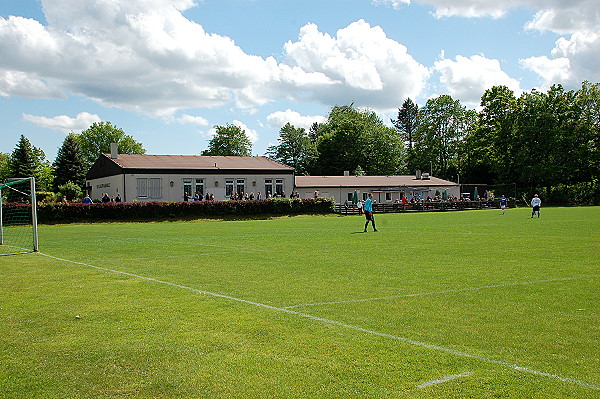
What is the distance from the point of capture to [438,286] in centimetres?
959

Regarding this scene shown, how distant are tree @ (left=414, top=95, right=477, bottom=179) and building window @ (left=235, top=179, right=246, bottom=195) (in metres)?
47.2

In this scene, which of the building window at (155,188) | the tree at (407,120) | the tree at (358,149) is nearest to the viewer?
the building window at (155,188)

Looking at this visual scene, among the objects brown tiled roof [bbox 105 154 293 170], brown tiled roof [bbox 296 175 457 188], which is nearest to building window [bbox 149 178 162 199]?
brown tiled roof [bbox 105 154 293 170]

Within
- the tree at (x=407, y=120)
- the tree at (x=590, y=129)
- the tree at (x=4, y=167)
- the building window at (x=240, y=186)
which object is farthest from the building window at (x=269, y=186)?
the tree at (x=407, y=120)

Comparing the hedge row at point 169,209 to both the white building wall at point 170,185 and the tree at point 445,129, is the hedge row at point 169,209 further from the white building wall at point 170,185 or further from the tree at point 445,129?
the tree at point 445,129

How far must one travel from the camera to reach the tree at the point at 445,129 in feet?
303

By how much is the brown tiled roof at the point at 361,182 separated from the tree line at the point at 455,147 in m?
11.0

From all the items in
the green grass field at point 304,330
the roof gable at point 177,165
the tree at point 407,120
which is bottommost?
the green grass field at point 304,330

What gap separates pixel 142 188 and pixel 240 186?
10.4 meters

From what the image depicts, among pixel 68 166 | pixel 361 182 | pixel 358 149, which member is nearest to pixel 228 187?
pixel 361 182

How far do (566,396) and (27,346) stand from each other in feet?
18.3

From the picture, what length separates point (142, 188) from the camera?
51.7 m

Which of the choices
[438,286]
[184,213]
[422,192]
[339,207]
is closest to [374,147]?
[422,192]

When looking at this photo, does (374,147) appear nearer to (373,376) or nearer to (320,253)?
(320,253)
